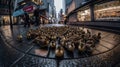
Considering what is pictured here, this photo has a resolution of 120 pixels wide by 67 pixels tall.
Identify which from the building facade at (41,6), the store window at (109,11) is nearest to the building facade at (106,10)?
the store window at (109,11)

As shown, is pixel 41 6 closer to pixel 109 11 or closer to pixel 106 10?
pixel 106 10

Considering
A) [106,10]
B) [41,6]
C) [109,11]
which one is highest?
[41,6]

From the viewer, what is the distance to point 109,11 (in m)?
14.1

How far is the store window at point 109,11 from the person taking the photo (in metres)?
12.5

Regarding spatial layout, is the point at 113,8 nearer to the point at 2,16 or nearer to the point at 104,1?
the point at 104,1

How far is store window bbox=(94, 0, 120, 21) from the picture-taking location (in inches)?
492

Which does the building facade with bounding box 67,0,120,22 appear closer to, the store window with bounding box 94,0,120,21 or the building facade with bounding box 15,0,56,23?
the store window with bounding box 94,0,120,21

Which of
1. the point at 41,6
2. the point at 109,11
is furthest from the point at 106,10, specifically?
the point at 41,6

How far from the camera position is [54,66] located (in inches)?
144

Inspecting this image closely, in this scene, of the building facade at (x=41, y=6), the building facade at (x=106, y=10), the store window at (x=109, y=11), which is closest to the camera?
the store window at (x=109, y=11)

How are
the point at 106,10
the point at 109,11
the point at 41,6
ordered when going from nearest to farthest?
1. the point at 109,11
2. the point at 106,10
3. the point at 41,6

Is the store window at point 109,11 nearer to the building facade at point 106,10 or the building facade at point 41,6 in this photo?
the building facade at point 106,10

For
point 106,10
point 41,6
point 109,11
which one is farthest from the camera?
point 41,6

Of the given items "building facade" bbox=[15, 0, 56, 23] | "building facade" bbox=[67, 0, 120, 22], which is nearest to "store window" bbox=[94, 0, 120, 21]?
"building facade" bbox=[67, 0, 120, 22]
